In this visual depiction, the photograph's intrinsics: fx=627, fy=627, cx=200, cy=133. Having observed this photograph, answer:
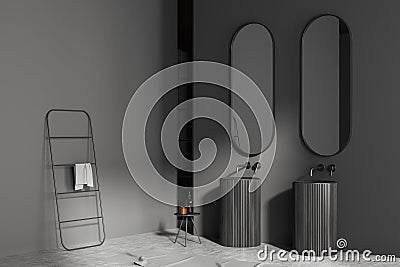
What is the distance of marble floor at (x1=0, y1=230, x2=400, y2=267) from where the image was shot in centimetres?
476

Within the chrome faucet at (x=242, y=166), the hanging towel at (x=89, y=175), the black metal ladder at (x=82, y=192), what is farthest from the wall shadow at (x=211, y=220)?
the hanging towel at (x=89, y=175)

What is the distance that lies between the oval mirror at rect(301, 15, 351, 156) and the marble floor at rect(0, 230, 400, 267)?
3.37ft

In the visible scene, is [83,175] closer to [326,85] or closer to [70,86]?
[70,86]

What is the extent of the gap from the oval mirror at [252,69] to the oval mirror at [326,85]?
1.16 ft

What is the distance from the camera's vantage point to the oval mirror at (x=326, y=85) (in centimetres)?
516

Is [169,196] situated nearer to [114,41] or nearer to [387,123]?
[114,41]

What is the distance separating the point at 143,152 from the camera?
20.4ft

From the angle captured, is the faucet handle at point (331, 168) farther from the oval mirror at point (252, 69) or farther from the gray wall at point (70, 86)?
the gray wall at point (70, 86)

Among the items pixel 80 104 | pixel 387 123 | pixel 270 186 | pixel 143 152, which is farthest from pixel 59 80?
pixel 387 123

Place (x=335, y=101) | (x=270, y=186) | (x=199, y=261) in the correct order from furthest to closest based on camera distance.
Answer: (x=270, y=186)
(x=335, y=101)
(x=199, y=261)

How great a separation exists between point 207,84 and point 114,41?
0.98 metres

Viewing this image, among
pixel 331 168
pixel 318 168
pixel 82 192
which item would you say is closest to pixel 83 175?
pixel 82 192

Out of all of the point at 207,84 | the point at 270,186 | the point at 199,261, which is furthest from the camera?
the point at 207,84

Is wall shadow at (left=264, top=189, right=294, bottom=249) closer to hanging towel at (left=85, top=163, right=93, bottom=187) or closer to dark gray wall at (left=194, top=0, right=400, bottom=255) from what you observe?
dark gray wall at (left=194, top=0, right=400, bottom=255)
